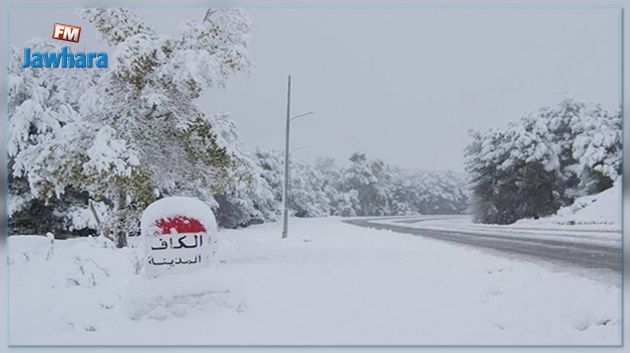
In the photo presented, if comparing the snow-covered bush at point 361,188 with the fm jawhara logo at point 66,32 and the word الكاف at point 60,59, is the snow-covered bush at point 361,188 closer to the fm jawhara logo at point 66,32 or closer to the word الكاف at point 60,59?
the word الكاف at point 60,59

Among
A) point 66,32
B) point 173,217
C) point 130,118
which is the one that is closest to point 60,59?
point 66,32

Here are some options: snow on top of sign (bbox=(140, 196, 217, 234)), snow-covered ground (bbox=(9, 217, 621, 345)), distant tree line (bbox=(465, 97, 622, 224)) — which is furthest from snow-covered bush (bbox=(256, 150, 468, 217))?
snow on top of sign (bbox=(140, 196, 217, 234))

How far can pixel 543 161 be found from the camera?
7.58 m

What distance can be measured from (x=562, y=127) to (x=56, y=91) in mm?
6014

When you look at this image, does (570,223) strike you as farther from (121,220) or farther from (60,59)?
(60,59)

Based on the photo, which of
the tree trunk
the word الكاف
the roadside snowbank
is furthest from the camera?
the tree trunk

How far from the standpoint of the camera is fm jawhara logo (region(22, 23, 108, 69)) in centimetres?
698

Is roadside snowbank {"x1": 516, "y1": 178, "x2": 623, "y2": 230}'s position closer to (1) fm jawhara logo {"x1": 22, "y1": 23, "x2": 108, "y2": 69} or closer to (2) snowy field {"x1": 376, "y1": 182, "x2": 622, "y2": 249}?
(2) snowy field {"x1": 376, "y1": 182, "x2": 622, "y2": 249}

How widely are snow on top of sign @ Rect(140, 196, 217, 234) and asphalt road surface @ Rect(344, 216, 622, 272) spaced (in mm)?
2470

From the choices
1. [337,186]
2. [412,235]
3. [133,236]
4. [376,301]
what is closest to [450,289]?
[376,301]

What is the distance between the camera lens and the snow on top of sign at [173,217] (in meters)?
6.43

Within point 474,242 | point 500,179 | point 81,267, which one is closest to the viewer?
point 81,267

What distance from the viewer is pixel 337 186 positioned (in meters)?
8.13

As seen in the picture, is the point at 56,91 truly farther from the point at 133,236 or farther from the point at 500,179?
the point at 500,179
